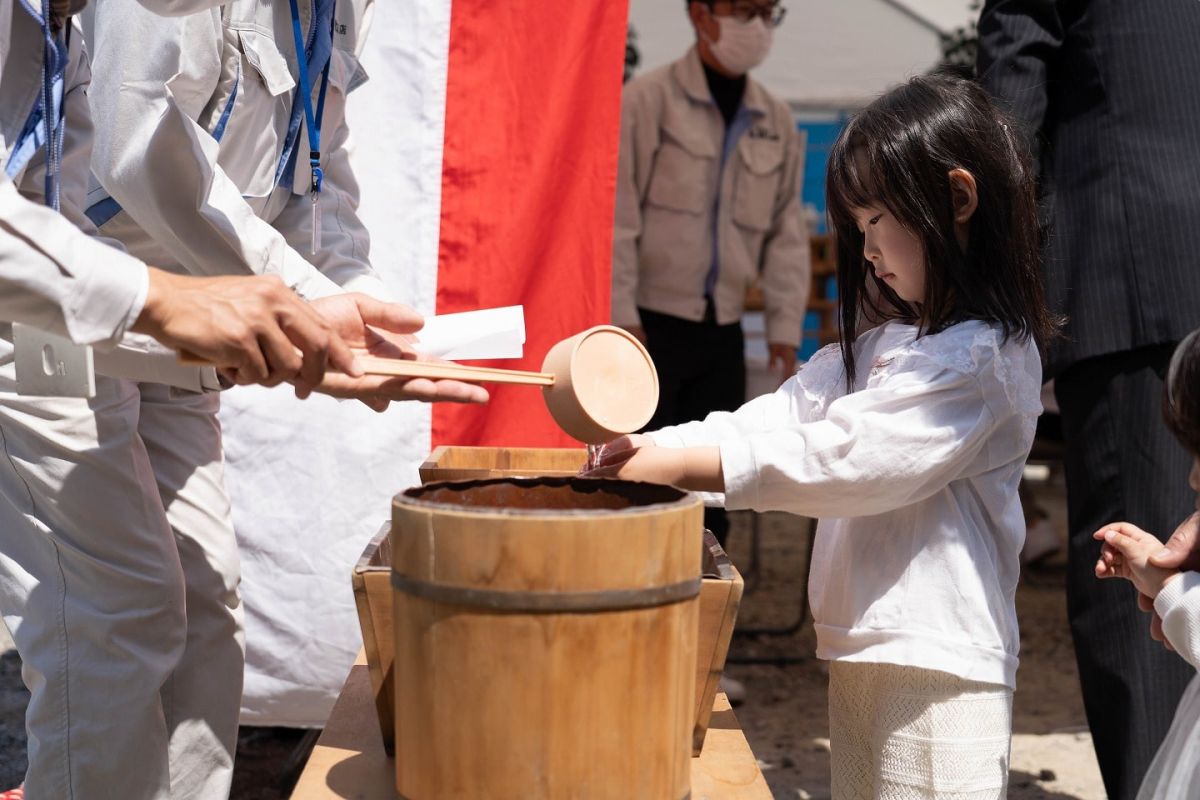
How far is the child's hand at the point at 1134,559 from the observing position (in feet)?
4.88

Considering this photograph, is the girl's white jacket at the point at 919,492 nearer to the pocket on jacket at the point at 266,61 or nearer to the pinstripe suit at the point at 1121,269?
the pinstripe suit at the point at 1121,269

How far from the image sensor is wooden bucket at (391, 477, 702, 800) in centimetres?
108

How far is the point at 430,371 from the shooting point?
4.80 feet

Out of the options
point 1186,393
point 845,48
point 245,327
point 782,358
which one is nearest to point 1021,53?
point 1186,393

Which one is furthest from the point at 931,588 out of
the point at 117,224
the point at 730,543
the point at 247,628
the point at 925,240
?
the point at 730,543

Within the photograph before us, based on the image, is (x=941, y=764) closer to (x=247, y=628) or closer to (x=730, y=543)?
(x=247, y=628)

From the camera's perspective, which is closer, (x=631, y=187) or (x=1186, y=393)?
(x=1186, y=393)

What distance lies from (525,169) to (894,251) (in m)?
1.19

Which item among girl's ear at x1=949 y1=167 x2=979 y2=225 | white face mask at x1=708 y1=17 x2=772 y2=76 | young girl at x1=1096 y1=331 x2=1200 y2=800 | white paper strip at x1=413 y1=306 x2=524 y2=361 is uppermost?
white face mask at x1=708 y1=17 x2=772 y2=76

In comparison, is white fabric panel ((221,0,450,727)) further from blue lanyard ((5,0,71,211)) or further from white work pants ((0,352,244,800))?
blue lanyard ((5,0,71,211))

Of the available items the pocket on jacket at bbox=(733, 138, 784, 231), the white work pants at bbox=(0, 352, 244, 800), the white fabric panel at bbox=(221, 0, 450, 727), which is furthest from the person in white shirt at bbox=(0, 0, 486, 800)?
the pocket on jacket at bbox=(733, 138, 784, 231)

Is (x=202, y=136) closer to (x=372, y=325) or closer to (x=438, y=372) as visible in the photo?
(x=372, y=325)

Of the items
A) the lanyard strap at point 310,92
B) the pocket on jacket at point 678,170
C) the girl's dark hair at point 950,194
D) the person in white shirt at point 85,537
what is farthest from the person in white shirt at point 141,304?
the pocket on jacket at point 678,170

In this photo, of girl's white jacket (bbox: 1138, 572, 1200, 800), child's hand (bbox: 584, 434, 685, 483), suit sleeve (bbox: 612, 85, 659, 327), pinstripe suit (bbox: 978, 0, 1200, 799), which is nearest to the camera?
girl's white jacket (bbox: 1138, 572, 1200, 800)
